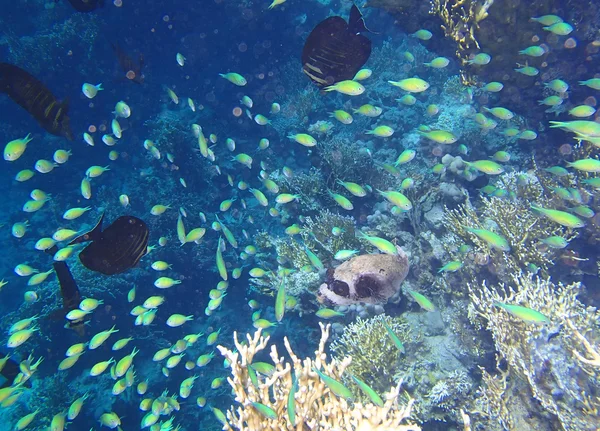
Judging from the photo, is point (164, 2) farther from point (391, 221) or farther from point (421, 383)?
point (421, 383)

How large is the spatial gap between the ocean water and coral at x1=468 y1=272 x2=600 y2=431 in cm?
2

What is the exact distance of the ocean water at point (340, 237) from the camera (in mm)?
3928

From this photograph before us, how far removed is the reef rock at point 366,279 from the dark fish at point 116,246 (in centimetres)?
300

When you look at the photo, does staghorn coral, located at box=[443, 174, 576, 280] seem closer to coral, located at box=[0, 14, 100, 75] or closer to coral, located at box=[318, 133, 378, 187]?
coral, located at box=[318, 133, 378, 187]

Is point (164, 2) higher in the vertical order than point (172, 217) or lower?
higher

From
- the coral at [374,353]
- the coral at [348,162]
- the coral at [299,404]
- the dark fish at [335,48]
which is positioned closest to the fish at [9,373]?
the coral at [299,404]

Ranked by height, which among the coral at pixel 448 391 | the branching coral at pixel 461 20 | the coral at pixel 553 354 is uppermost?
the branching coral at pixel 461 20

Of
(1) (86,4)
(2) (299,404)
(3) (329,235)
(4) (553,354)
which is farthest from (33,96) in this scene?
(4) (553,354)

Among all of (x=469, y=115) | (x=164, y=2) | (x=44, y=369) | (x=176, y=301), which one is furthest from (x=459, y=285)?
(x=164, y=2)

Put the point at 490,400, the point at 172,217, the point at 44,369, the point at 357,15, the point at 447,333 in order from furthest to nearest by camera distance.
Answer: the point at 172,217, the point at 44,369, the point at 447,333, the point at 490,400, the point at 357,15

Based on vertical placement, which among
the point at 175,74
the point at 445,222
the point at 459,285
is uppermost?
the point at 175,74

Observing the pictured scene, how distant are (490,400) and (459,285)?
177 centimetres

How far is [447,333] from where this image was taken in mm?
5293

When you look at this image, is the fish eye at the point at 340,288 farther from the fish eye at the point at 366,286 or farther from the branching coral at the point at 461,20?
the branching coral at the point at 461,20
